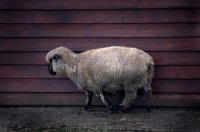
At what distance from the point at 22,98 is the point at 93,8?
2268 mm

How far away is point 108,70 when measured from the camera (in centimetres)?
717

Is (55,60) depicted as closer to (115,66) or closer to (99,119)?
(115,66)

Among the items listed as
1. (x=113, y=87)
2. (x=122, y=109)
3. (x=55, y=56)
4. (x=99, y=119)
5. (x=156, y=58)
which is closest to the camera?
(x=99, y=119)

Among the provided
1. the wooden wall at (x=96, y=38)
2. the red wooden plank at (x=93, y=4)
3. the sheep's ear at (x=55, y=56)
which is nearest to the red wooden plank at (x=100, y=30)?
the wooden wall at (x=96, y=38)

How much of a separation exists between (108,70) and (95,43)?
2.61 feet

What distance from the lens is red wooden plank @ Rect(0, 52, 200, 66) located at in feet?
24.8

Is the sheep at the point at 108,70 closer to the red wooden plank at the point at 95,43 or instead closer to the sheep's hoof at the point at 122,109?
the sheep's hoof at the point at 122,109

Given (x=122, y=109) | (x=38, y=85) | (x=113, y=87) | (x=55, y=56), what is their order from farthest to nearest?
1. (x=38, y=85)
2. (x=55, y=56)
3. (x=122, y=109)
4. (x=113, y=87)

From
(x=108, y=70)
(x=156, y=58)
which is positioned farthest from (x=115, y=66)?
(x=156, y=58)

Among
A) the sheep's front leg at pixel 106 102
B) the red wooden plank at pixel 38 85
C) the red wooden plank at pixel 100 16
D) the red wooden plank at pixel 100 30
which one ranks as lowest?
the sheep's front leg at pixel 106 102

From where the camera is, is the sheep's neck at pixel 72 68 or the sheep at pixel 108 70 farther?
the sheep's neck at pixel 72 68

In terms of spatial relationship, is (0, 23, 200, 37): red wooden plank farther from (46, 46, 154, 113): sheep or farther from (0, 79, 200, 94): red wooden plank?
(0, 79, 200, 94): red wooden plank

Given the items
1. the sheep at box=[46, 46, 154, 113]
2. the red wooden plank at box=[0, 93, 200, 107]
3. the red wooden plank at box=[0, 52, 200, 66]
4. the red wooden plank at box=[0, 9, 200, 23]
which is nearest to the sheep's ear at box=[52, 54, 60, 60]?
the sheep at box=[46, 46, 154, 113]

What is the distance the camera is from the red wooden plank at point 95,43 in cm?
754
